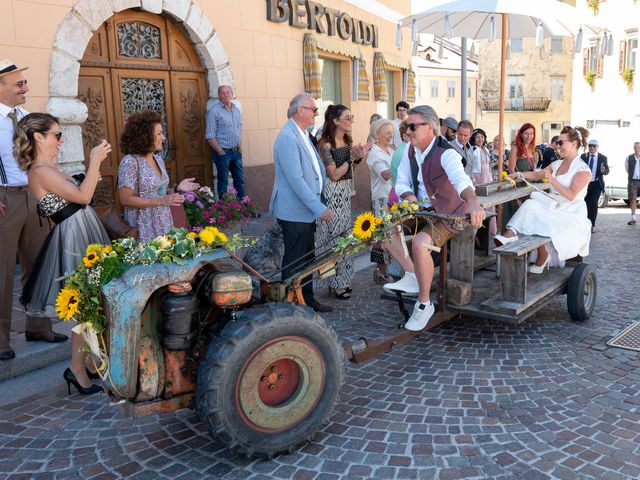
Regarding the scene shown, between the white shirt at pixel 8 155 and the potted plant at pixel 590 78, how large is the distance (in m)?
28.6

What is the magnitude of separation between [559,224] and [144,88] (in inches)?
215

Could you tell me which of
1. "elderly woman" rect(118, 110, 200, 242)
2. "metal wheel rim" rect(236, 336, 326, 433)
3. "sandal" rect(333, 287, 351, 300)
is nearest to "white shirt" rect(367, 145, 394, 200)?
"sandal" rect(333, 287, 351, 300)

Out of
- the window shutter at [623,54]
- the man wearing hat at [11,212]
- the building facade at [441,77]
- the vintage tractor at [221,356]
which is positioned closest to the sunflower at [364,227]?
the vintage tractor at [221,356]

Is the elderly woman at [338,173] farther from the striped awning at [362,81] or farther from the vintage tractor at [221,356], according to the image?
the striped awning at [362,81]

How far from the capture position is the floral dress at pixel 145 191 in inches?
182

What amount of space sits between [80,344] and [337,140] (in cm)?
327

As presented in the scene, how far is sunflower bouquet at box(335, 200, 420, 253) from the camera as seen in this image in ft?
12.2

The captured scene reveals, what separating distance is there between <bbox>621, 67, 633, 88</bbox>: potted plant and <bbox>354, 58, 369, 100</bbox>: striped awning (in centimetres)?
1736

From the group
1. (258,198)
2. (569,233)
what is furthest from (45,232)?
(258,198)

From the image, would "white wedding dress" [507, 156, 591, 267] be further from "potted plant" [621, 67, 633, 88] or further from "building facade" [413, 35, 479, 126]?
"building facade" [413, 35, 479, 126]

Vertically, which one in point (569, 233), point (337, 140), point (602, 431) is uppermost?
point (337, 140)

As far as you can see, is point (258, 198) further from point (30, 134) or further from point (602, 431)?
point (602, 431)

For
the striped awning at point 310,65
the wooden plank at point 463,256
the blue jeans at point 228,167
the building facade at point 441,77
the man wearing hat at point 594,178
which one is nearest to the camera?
the wooden plank at point 463,256

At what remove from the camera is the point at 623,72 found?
25766mm
